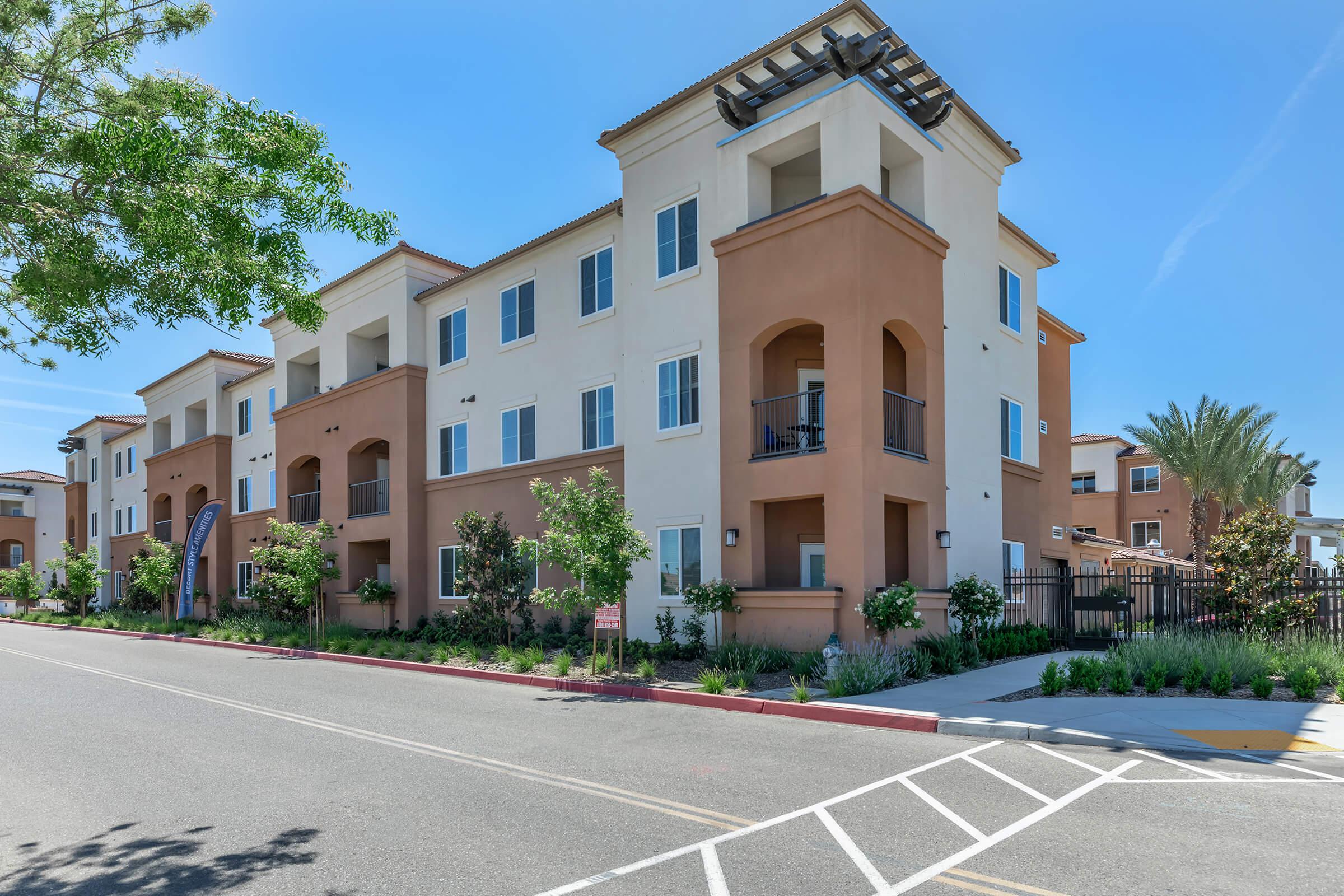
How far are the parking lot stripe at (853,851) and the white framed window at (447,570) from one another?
20.1 meters

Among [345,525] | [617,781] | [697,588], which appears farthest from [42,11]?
[345,525]

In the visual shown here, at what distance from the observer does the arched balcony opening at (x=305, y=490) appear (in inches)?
1315

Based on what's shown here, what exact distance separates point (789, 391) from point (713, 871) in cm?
1433

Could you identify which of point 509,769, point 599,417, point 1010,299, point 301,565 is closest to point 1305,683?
point 509,769

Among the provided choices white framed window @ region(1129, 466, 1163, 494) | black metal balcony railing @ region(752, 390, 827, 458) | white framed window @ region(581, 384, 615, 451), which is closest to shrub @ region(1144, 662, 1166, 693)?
black metal balcony railing @ region(752, 390, 827, 458)

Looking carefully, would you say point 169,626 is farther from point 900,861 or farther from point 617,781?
point 900,861

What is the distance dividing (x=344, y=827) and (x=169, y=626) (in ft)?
102

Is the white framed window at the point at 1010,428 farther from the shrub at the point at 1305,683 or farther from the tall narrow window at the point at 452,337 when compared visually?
the tall narrow window at the point at 452,337

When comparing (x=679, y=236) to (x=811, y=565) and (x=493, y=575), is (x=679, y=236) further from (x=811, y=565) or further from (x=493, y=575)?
(x=493, y=575)

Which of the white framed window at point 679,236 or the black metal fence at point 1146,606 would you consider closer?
the black metal fence at point 1146,606

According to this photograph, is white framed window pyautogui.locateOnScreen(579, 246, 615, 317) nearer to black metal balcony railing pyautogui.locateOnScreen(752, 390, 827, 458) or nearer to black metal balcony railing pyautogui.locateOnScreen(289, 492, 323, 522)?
black metal balcony railing pyautogui.locateOnScreen(752, 390, 827, 458)

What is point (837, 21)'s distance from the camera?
17.6 metres

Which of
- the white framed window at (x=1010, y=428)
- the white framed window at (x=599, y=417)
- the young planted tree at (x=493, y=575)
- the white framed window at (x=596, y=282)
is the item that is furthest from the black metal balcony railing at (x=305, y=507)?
the white framed window at (x=1010, y=428)

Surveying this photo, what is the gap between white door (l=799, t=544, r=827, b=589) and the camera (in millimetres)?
18812
